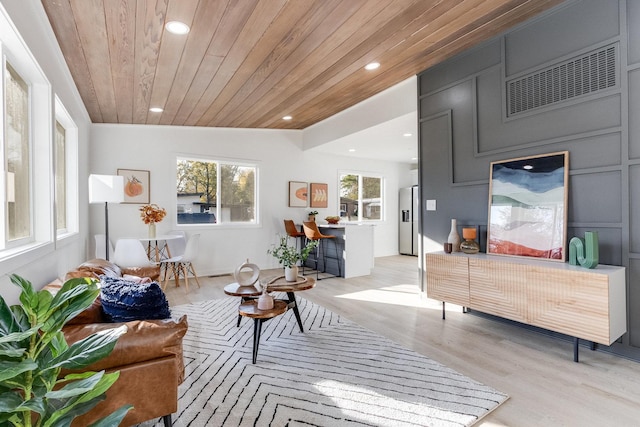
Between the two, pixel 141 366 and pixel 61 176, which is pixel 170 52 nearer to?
pixel 61 176

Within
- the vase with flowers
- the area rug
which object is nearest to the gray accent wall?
the area rug

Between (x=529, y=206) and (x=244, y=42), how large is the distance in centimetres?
286

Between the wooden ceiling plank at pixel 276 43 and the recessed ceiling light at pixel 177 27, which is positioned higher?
Answer: the wooden ceiling plank at pixel 276 43

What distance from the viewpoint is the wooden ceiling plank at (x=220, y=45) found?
236cm

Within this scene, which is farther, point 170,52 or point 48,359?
point 170,52

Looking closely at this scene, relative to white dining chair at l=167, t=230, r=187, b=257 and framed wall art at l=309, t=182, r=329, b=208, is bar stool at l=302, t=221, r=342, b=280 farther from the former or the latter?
white dining chair at l=167, t=230, r=187, b=257

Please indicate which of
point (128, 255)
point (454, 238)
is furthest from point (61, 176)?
point (454, 238)

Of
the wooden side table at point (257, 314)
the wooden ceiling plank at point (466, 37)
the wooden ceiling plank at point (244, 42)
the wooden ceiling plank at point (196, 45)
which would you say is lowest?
the wooden side table at point (257, 314)

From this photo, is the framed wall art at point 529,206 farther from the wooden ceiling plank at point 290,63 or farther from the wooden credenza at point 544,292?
the wooden ceiling plank at point 290,63

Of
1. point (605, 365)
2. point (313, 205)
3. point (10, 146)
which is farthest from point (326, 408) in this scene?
point (313, 205)

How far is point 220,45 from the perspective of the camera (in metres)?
2.84

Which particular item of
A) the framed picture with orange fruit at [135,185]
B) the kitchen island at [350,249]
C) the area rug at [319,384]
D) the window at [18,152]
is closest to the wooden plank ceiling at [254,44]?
the window at [18,152]

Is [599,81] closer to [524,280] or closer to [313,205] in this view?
[524,280]

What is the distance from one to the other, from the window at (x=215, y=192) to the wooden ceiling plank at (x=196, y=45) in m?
1.61
